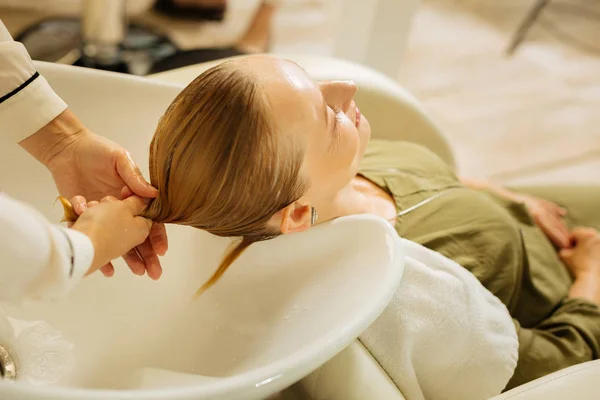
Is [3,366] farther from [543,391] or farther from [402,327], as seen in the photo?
[543,391]

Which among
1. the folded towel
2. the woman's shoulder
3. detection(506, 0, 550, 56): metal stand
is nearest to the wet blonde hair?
the folded towel

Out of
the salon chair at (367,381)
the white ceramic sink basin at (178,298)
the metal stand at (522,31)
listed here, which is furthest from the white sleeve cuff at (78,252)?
the metal stand at (522,31)

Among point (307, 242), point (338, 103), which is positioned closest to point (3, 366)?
point (307, 242)

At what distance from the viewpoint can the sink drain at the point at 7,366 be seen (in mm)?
682

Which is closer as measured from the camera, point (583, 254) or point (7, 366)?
point (7, 366)

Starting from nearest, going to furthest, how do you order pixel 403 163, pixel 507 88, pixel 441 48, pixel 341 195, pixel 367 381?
pixel 367 381 → pixel 341 195 → pixel 403 163 → pixel 507 88 → pixel 441 48

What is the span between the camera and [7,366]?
0.70 metres

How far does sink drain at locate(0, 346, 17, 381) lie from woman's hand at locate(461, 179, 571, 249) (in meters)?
0.83

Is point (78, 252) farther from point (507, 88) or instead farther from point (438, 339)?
point (507, 88)

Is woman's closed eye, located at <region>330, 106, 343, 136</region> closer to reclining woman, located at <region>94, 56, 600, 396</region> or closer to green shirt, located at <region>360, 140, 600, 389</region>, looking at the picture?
reclining woman, located at <region>94, 56, 600, 396</region>

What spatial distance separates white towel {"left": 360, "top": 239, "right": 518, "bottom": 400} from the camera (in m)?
0.72

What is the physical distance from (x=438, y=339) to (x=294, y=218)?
0.22m

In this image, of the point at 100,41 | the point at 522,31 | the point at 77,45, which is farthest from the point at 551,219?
the point at 522,31

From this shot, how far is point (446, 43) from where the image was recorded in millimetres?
2521
